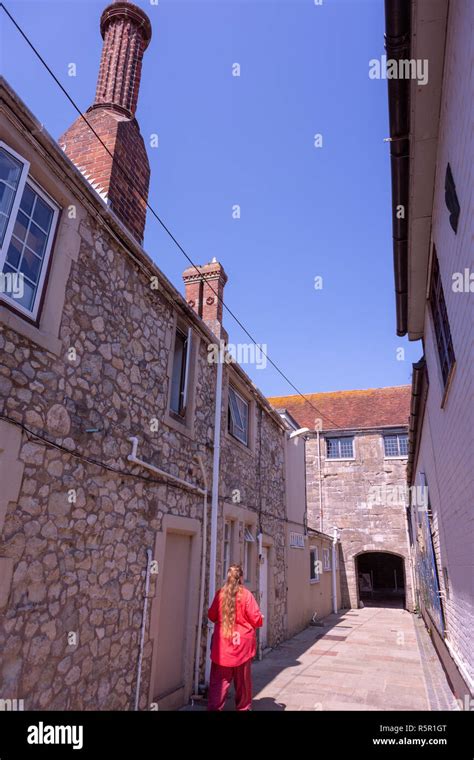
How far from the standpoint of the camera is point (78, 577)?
168 inches

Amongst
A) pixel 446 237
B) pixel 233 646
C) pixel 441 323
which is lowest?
pixel 233 646

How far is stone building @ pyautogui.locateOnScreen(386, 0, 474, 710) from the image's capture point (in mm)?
3672

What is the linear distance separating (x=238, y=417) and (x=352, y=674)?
506 cm

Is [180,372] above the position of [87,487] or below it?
above

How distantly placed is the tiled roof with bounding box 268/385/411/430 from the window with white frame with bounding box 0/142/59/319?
1961 centimetres

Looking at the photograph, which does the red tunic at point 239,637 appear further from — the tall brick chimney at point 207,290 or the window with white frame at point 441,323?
the tall brick chimney at point 207,290

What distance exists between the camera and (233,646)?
17.5ft

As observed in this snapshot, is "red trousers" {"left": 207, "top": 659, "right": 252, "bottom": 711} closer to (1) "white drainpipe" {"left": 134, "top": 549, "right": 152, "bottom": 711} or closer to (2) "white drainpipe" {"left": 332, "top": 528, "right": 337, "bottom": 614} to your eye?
(1) "white drainpipe" {"left": 134, "top": 549, "right": 152, "bottom": 711}

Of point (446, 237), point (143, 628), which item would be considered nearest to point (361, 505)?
point (143, 628)

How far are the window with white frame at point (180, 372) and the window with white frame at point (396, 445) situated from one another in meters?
16.6

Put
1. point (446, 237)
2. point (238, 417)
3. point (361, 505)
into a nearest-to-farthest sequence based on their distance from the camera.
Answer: point (446, 237) → point (238, 417) → point (361, 505)

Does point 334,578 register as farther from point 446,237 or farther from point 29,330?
point 29,330

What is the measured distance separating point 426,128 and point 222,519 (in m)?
6.31

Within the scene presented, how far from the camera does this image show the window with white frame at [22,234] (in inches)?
152
